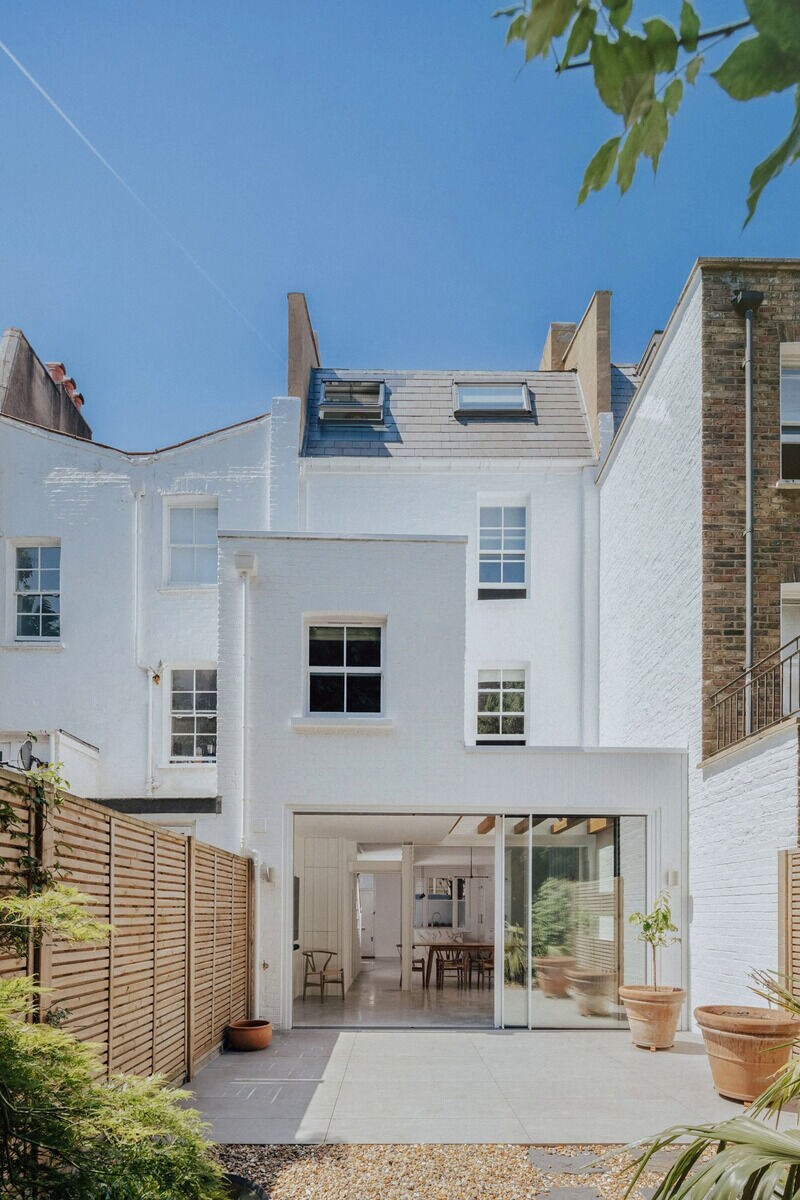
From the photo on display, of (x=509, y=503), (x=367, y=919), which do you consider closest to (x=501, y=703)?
(x=509, y=503)

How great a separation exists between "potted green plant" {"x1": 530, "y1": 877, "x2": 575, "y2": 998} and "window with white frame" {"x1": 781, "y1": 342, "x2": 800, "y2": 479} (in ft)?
19.6

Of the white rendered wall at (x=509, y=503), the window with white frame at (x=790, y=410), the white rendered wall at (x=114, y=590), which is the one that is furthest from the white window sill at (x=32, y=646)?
the window with white frame at (x=790, y=410)

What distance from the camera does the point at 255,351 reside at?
19.0 metres

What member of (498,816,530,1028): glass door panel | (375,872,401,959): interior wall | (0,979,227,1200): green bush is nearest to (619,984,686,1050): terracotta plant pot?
(498,816,530,1028): glass door panel

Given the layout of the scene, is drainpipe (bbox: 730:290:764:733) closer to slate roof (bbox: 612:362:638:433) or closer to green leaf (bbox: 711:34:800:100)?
slate roof (bbox: 612:362:638:433)

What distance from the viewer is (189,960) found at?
9.62m

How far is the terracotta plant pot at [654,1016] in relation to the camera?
40.4 ft

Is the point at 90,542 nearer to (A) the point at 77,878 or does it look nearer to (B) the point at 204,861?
(B) the point at 204,861

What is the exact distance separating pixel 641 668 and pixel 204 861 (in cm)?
771

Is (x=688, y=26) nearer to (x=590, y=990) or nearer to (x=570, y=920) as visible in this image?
(x=570, y=920)

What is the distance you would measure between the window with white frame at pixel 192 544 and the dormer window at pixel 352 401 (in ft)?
9.28

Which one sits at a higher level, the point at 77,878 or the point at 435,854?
the point at 77,878

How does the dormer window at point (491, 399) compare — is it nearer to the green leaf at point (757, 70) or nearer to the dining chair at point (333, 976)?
the dining chair at point (333, 976)

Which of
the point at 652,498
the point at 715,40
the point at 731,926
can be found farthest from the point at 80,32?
the point at 652,498
